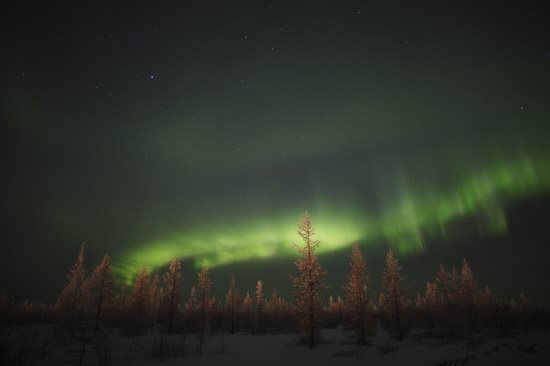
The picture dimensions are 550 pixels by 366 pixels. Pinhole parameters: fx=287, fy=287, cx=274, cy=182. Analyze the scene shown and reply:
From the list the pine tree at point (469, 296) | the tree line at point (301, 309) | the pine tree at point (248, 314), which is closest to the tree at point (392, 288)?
the tree line at point (301, 309)

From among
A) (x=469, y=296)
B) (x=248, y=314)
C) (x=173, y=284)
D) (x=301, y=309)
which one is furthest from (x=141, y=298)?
(x=469, y=296)

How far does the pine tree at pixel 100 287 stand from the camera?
37219 mm

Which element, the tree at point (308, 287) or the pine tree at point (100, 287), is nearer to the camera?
the tree at point (308, 287)

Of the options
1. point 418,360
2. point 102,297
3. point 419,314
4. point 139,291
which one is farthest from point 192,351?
point 419,314

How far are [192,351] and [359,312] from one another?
2020 cm

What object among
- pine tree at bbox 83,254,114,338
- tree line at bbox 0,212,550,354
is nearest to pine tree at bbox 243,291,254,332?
tree line at bbox 0,212,550,354

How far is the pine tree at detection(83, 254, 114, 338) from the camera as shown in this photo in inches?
1465

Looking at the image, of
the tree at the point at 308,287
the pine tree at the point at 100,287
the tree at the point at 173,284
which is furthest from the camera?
the tree at the point at 173,284

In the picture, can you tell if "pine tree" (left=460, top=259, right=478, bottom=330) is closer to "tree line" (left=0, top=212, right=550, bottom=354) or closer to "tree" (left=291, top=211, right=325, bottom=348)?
"tree line" (left=0, top=212, right=550, bottom=354)

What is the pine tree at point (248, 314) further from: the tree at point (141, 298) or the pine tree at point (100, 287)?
the pine tree at point (100, 287)

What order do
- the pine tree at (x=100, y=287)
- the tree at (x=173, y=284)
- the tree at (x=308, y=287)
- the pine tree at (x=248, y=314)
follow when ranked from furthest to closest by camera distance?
the pine tree at (x=248, y=314) < the tree at (x=173, y=284) < the pine tree at (x=100, y=287) < the tree at (x=308, y=287)

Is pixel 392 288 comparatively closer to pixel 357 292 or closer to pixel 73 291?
pixel 357 292

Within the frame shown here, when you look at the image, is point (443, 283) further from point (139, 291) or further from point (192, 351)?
point (139, 291)

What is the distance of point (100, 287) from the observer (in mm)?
38969
